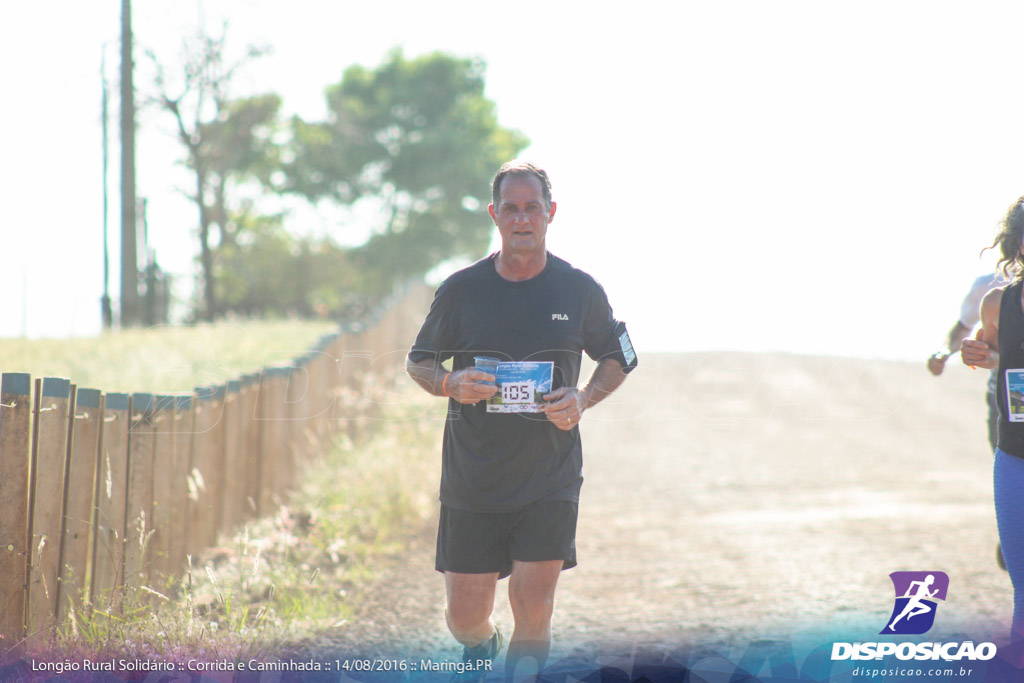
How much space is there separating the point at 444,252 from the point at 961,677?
4214cm

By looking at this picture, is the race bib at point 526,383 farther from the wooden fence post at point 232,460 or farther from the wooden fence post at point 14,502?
the wooden fence post at point 232,460

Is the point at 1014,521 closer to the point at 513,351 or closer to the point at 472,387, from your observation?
the point at 513,351

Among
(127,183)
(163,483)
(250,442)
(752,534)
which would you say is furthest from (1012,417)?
(127,183)

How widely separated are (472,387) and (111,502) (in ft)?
7.11

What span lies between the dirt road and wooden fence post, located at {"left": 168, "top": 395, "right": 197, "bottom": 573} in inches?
44.2

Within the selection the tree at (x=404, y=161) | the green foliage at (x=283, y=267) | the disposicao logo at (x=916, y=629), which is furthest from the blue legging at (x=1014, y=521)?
the tree at (x=404, y=161)

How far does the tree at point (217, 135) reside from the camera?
29.7 metres

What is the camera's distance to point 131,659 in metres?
4.57

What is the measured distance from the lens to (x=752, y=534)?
9422mm

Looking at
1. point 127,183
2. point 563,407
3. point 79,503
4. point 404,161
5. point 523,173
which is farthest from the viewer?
point 404,161

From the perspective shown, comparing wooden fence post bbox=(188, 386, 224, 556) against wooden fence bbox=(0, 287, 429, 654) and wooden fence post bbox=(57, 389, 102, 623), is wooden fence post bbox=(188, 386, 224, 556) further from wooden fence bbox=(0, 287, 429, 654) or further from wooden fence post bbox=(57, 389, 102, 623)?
wooden fence post bbox=(57, 389, 102, 623)

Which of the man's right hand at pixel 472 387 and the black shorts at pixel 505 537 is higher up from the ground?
the man's right hand at pixel 472 387

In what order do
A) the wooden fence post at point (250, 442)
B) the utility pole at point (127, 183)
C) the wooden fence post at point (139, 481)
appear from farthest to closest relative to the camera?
the utility pole at point (127, 183) < the wooden fence post at point (250, 442) < the wooden fence post at point (139, 481)

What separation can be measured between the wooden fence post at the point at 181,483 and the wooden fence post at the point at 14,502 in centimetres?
147
